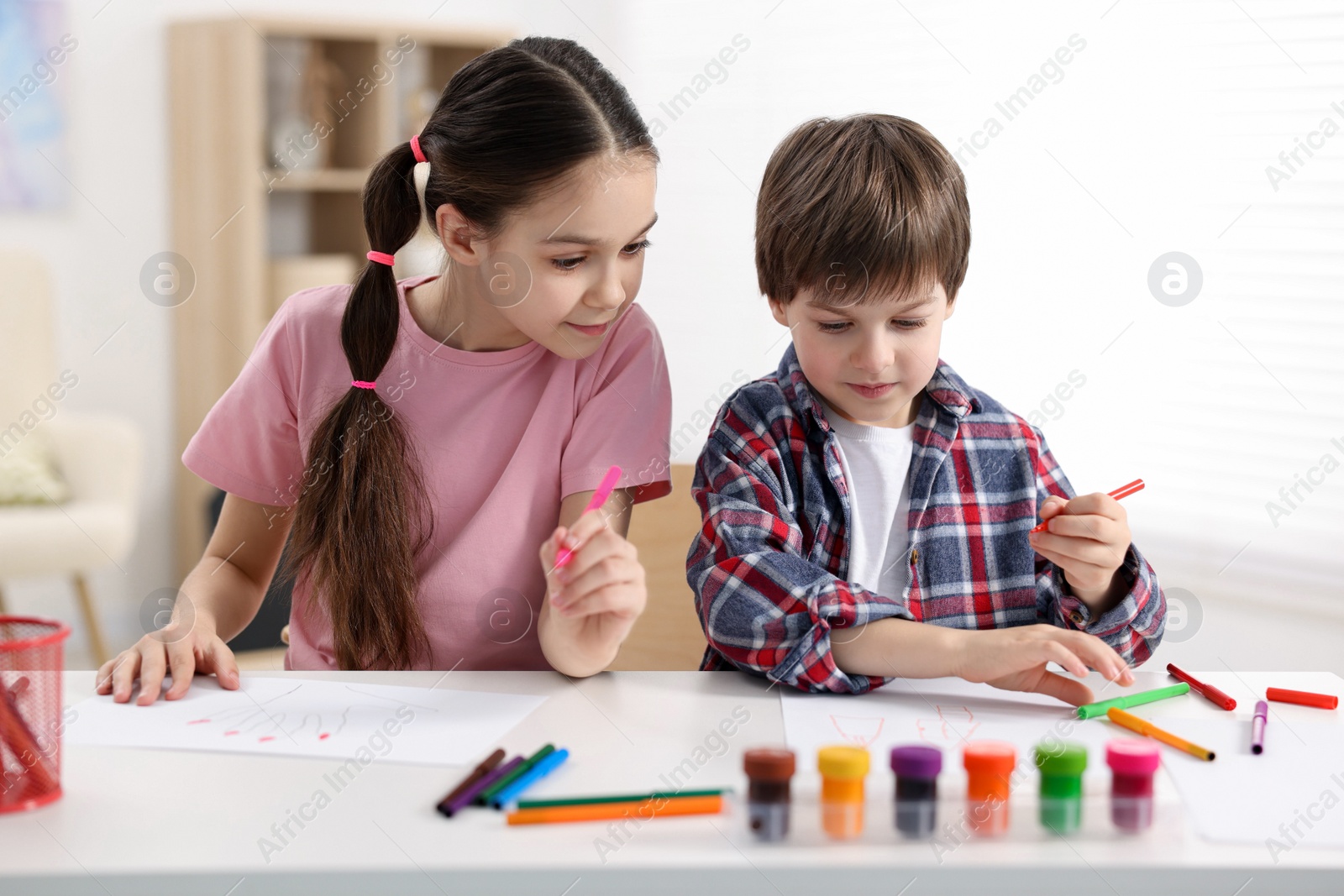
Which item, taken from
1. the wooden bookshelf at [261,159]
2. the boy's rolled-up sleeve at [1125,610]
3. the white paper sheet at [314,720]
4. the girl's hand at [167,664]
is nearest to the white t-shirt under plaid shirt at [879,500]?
the boy's rolled-up sleeve at [1125,610]

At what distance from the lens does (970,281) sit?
82.1 inches

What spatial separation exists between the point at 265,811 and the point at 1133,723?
0.58 meters

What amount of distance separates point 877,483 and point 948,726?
0.95ft

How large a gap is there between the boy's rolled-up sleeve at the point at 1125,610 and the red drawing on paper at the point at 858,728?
253 millimetres

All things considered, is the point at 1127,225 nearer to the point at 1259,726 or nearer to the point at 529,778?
the point at 1259,726

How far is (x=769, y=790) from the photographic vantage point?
0.66 metres

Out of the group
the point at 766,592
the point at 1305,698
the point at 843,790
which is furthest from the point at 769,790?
the point at 1305,698

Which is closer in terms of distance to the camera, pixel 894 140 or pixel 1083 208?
pixel 894 140

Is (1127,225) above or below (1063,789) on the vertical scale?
above

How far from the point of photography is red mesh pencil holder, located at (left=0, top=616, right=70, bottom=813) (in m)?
0.68

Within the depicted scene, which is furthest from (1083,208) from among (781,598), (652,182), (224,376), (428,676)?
(224,376)

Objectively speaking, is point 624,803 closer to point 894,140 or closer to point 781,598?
point 781,598

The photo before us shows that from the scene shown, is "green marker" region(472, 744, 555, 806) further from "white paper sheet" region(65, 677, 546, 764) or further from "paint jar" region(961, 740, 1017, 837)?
"paint jar" region(961, 740, 1017, 837)

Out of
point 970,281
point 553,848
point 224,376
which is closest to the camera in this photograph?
point 553,848
